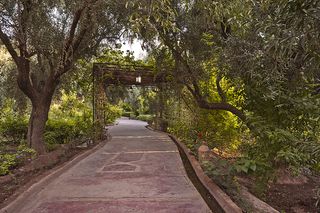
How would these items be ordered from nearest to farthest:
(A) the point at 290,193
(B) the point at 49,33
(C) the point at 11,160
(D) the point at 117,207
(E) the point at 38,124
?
(D) the point at 117,207 < (C) the point at 11,160 < (B) the point at 49,33 < (A) the point at 290,193 < (E) the point at 38,124

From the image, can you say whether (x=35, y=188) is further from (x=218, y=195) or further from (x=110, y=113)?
(x=110, y=113)

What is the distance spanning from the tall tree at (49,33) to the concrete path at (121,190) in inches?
113

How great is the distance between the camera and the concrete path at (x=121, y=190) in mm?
4820

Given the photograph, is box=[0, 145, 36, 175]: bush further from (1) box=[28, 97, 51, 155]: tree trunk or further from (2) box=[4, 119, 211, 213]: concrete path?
(2) box=[4, 119, 211, 213]: concrete path

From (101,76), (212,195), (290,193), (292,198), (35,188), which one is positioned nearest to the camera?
(212,195)

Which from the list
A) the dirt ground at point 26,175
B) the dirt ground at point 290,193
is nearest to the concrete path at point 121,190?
the dirt ground at point 26,175

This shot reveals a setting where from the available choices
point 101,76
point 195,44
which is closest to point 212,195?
point 195,44

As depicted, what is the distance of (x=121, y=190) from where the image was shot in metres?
5.79

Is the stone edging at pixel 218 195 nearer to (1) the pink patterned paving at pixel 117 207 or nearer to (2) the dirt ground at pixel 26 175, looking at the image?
(1) the pink patterned paving at pixel 117 207

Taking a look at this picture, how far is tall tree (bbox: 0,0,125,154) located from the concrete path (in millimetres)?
2877

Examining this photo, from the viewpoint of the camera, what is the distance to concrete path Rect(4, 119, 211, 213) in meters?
4.82

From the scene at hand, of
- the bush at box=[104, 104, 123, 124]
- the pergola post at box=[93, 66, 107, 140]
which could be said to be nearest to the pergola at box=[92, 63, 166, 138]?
the pergola post at box=[93, 66, 107, 140]

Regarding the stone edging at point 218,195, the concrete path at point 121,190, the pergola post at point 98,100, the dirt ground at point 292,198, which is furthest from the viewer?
the pergola post at point 98,100

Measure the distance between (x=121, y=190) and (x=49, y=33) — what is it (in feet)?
15.2
